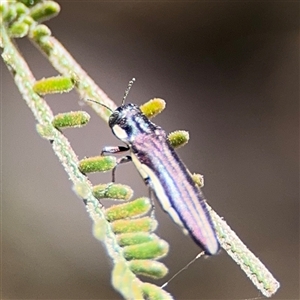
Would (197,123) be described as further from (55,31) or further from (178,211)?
(178,211)

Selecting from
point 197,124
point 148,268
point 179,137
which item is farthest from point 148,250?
point 197,124

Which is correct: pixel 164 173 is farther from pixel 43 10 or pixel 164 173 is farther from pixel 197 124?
pixel 197 124

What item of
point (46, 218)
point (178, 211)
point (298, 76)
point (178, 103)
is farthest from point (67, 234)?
point (298, 76)

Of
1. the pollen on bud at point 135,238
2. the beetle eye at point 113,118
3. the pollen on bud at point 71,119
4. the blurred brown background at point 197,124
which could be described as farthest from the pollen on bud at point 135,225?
the blurred brown background at point 197,124

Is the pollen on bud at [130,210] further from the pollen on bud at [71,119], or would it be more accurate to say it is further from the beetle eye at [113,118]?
the beetle eye at [113,118]

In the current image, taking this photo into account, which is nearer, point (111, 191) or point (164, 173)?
point (111, 191)
